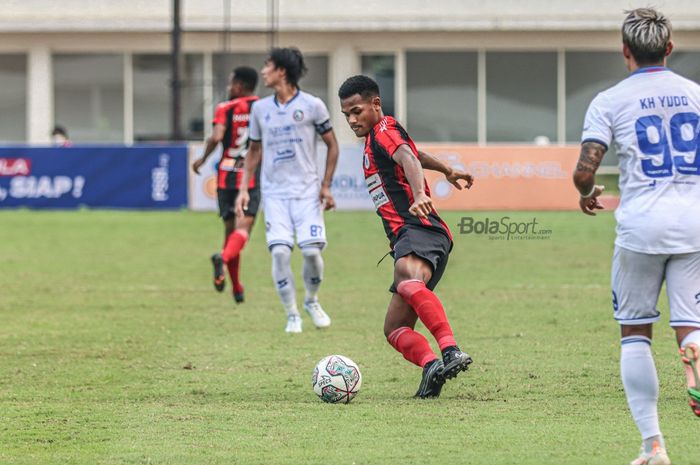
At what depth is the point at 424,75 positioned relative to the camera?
36.9 metres

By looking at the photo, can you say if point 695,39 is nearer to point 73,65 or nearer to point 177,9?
point 177,9

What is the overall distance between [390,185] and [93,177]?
19362mm

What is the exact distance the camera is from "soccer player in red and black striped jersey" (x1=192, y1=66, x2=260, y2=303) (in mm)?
12688

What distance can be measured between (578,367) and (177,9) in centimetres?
2462

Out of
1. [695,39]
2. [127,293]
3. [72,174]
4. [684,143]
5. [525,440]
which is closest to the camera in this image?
[684,143]

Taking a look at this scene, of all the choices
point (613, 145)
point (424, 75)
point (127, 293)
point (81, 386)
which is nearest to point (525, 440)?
point (613, 145)

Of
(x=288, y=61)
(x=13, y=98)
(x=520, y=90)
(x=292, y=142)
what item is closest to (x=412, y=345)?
(x=292, y=142)

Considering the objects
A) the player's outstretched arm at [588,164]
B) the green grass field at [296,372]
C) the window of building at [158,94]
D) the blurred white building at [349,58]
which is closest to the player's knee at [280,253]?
the green grass field at [296,372]

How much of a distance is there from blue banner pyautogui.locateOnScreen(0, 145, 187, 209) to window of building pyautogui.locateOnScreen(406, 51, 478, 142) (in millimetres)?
11876

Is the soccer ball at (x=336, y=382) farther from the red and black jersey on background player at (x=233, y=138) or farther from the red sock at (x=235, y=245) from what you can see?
the red and black jersey on background player at (x=233, y=138)

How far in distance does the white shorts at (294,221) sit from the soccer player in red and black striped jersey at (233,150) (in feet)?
5.44

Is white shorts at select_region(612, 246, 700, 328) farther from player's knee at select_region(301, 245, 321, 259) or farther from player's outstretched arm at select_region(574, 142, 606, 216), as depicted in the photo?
player's knee at select_region(301, 245, 321, 259)

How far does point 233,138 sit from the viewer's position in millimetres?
13203

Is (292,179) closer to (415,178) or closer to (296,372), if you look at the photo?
(296,372)
